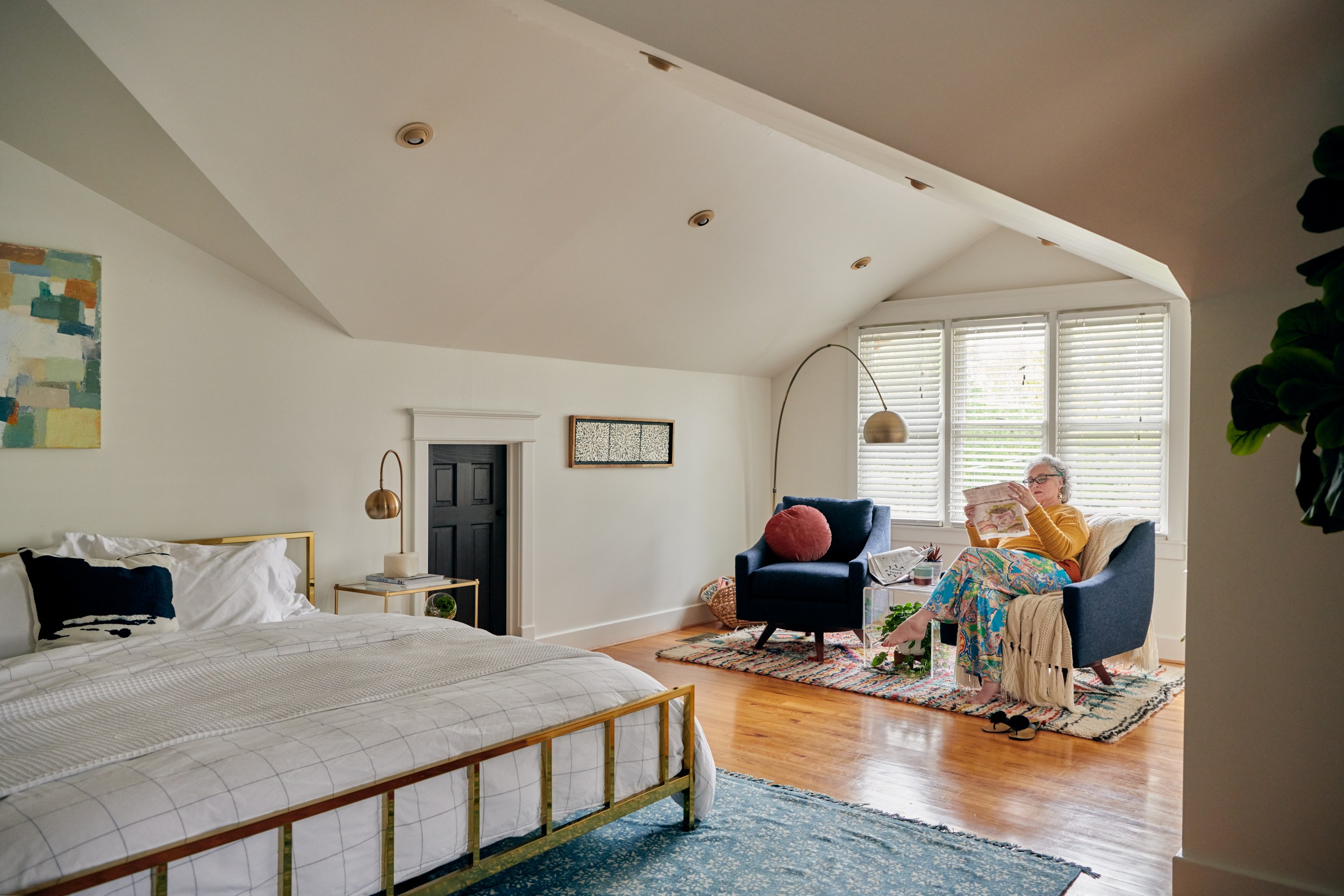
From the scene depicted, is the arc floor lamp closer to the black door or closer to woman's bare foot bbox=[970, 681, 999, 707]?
woman's bare foot bbox=[970, 681, 999, 707]

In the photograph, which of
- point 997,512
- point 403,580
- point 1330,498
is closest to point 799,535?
point 997,512

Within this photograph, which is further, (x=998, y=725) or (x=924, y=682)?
(x=924, y=682)

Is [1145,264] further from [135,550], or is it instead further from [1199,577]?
[135,550]

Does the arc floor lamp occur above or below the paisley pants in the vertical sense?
above

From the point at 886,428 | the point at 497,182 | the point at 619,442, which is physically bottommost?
the point at 619,442

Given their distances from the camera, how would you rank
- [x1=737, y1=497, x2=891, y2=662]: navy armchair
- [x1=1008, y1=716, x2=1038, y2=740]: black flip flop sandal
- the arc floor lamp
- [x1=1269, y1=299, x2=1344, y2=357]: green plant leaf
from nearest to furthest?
[x1=1269, y1=299, x2=1344, y2=357]: green plant leaf
[x1=1008, y1=716, x2=1038, y2=740]: black flip flop sandal
[x1=737, y1=497, x2=891, y2=662]: navy armchair
the arc floor lamp

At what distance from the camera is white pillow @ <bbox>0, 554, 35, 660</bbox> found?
2965 mm

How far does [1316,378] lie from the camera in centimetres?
160

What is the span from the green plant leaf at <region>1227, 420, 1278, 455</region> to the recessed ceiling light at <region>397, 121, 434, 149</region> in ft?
9.63

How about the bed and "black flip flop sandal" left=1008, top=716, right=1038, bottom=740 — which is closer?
the bed

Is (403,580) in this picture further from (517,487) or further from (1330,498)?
(1330,498)

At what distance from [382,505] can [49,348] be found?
1.47 m

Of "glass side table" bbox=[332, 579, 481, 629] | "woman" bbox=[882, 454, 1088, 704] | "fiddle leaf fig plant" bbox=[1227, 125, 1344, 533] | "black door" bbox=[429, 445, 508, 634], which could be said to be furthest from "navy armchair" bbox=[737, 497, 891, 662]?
"fiddle leaf fig plant" bbox=[1227, 125, 1344, 533]

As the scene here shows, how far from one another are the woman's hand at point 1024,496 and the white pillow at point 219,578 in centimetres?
340
